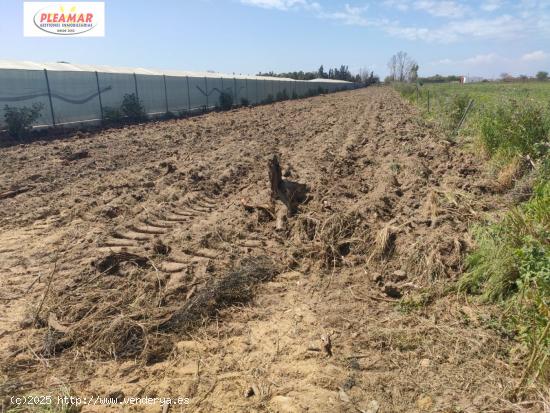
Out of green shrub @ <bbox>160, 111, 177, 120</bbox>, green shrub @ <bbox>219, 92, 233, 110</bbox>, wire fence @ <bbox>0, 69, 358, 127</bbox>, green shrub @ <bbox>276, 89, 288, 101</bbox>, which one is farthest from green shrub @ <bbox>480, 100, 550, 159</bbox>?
green shrub @ <bbox>276, 89, 288, 101</bbox>

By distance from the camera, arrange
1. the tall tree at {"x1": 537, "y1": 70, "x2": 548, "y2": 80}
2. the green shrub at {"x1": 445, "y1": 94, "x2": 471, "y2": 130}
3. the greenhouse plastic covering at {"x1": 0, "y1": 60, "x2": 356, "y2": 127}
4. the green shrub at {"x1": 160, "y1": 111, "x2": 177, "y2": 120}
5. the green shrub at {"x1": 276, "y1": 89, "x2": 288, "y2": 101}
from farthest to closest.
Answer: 1. the tall tree at {"x1": 537, "y1": 70, "x2": 548, "y2": 80}
2. the green shrub at {"x1": 276, "y1": 89, "x2": 288, "y2": 101}
3. the green shrub at {"x1": 160, "y1": 111, "x2": 177, "y2": 120}
4. the greenhouse plastic covering at {"x1": 0, "y1": 60, "x2": 356, "y2": 127}
5. the green shrub at {"x1": 445, "y1": 94, "x2": 471, "y2": 130}

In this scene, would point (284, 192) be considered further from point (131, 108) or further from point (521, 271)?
point (131, 108)

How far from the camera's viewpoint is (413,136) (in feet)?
39.8

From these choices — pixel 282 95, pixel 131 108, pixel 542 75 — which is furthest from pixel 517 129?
pixel 542 75

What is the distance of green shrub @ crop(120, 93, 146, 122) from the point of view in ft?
56.6

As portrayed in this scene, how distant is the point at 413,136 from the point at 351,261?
8683 mm

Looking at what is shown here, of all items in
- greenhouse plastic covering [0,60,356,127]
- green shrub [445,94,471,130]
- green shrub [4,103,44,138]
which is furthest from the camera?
greenhouse plastic covering [0,60,356,127]

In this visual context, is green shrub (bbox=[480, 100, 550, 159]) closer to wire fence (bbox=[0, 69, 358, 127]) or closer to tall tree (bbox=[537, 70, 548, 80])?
wire fence (bbox=[0, 69, 358, 127])

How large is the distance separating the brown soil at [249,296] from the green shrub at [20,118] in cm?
582

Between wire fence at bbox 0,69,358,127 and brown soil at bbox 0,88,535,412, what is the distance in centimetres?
752

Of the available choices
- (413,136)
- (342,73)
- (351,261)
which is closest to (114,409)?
(351,261)

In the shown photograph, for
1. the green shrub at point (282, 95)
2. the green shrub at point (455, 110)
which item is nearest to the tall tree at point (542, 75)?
the green shrub at point (282, 95)

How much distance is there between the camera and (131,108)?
685 inches

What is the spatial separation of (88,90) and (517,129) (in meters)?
15.0
